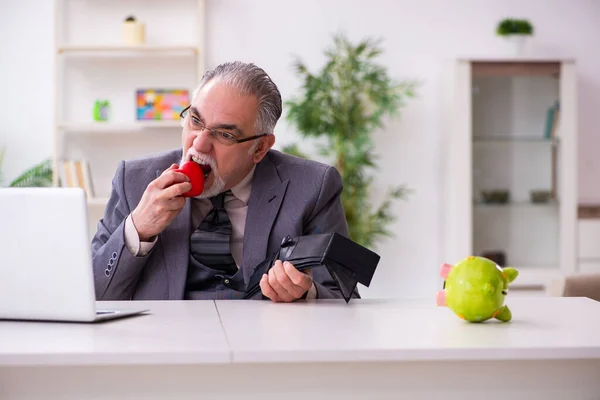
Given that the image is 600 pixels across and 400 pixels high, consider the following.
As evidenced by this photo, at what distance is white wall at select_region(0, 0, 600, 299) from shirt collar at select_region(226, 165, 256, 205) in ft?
9.19

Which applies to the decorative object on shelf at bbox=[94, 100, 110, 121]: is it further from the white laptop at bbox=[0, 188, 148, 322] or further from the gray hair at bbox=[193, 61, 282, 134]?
the white laptop at bbox=[0, 188, 148, 322]

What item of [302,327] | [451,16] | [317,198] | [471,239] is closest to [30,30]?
[451,16]

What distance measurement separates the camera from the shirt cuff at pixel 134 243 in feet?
6.81

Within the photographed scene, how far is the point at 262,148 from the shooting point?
95.2 inches

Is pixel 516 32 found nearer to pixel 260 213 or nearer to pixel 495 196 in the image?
pixel 495 196

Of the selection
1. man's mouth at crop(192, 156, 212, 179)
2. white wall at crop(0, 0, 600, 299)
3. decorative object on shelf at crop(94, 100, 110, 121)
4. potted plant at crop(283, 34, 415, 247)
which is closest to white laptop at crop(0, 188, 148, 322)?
man's mouth at crop(192, 156, 212, 179)

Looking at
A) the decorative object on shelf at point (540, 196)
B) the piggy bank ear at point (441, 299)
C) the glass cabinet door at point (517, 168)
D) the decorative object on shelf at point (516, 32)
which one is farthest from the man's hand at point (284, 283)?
the decorative object on shelf at point (516, 32)

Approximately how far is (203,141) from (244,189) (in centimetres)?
25

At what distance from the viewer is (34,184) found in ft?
16.0

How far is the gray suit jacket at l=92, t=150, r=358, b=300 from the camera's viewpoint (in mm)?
2105

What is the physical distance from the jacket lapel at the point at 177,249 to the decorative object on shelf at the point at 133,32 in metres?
A: 2.88

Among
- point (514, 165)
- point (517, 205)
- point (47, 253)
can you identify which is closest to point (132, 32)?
point (514, 165)

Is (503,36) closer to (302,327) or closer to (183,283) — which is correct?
(183,283)

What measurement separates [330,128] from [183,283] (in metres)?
2.83
